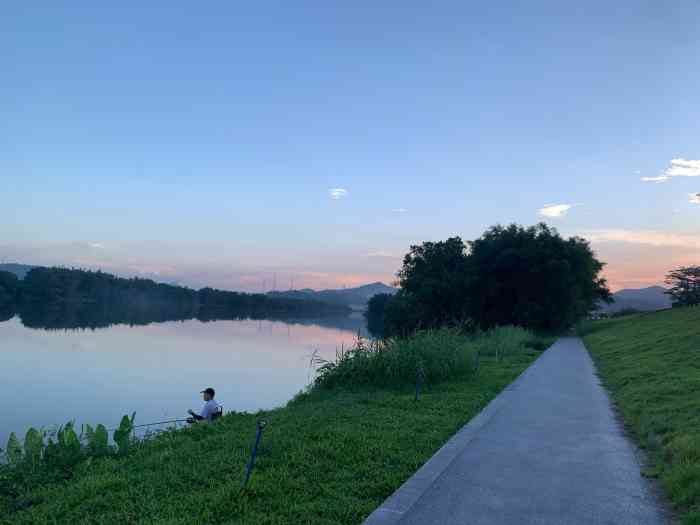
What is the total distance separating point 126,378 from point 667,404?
17.7 metres

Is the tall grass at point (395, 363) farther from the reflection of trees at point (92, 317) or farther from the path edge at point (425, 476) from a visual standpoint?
the reflection of trees at point (92, 317)

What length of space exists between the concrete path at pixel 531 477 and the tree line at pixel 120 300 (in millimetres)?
63357

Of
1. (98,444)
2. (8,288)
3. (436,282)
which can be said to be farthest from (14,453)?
(8,288)

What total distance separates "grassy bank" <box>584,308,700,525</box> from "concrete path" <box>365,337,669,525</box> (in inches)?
11.9

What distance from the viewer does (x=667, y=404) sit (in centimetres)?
948

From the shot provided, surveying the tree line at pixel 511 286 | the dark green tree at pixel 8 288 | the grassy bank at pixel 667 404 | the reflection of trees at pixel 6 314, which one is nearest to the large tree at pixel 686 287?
the tree line at pixel 511 286

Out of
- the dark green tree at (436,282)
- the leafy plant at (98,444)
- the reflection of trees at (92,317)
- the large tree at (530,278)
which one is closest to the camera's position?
the leafy plant at (98,444)

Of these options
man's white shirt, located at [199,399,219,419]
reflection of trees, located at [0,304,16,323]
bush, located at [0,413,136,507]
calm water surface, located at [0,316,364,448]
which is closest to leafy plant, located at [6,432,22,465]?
bush, located at [0,413,136,507]

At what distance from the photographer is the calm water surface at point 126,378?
1438 cm

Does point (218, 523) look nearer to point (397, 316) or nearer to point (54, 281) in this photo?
point (397, 316)

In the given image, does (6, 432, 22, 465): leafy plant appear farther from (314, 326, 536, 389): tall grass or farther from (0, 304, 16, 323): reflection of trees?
(0, 304, 16, 323): reflection of trees

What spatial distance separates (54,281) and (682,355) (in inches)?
4340

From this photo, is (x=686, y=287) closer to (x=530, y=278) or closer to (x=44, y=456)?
(x=530, y=278)

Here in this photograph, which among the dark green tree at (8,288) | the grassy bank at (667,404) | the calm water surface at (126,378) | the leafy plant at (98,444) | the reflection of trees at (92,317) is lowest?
the calm water surface at (126,378)
